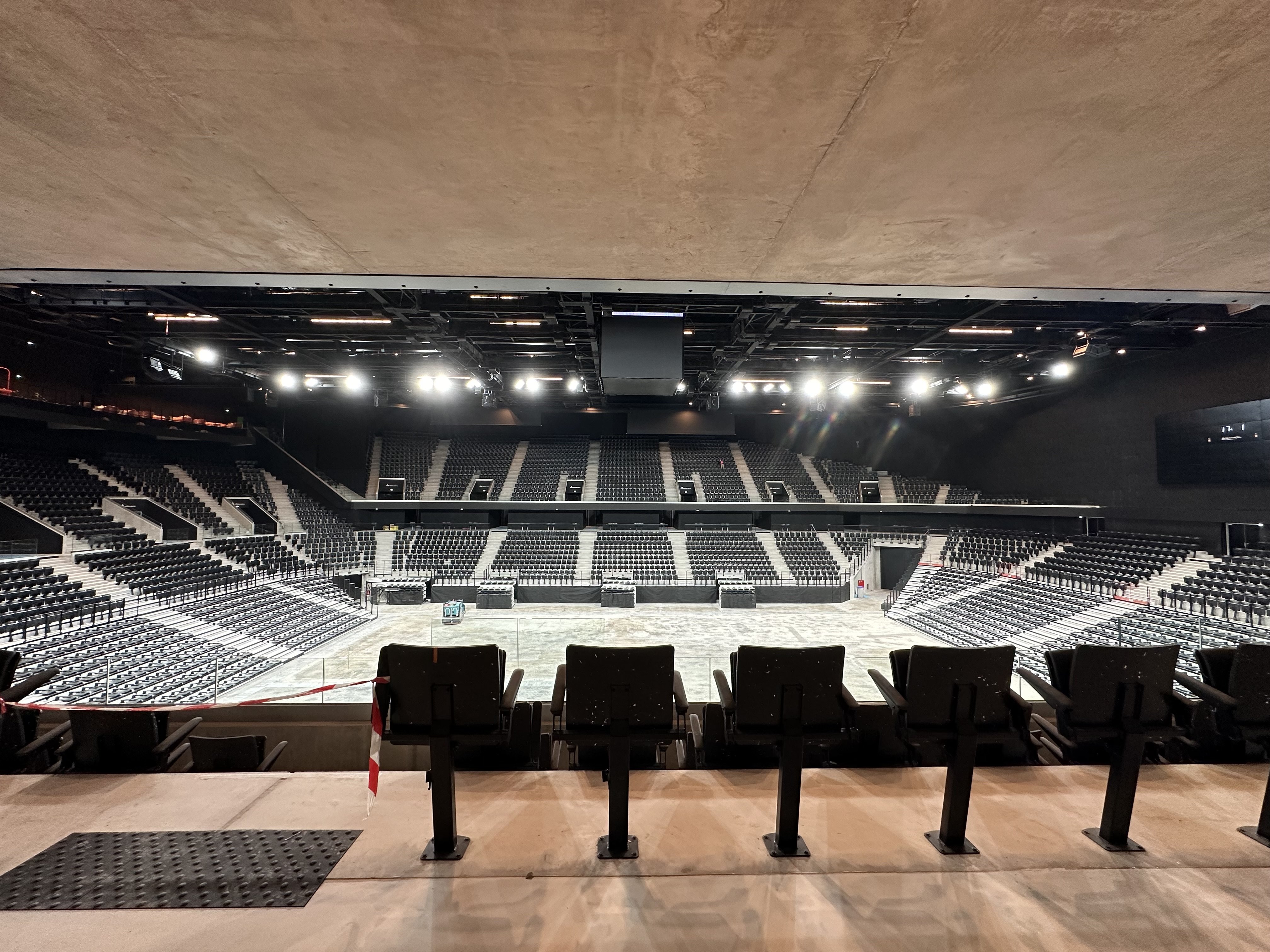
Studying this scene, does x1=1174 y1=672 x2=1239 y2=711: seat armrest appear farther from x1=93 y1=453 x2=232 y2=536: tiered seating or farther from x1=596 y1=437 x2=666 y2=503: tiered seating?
x1=93 y1=453 x2=232 y2=536: tiered seating

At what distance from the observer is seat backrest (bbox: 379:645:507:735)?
8.04 feet

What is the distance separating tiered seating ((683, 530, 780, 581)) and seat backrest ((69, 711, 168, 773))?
1601cm

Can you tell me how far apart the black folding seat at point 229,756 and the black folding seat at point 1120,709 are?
15.1ft

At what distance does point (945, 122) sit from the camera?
1.80 metres

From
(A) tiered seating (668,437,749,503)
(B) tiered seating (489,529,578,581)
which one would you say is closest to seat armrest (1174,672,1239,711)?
(B) tiered seating (489,529,578,581)

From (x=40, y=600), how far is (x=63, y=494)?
7.03 meters

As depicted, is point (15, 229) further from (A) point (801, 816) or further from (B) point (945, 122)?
(A) point (801, 816)

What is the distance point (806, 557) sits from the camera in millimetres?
20156

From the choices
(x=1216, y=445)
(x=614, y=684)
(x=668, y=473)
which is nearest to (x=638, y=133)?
(x=614, y=684)

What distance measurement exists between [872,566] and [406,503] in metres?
20.0

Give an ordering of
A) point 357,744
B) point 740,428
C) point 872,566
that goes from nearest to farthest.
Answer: point 357,744 < point 872,566 < point 740,428

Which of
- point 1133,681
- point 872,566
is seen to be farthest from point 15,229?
point 872,566

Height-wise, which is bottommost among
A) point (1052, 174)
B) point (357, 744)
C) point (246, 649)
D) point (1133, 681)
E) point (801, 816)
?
point (246, 649)

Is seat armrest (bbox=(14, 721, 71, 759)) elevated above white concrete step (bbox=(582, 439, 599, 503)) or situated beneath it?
situated beneath
